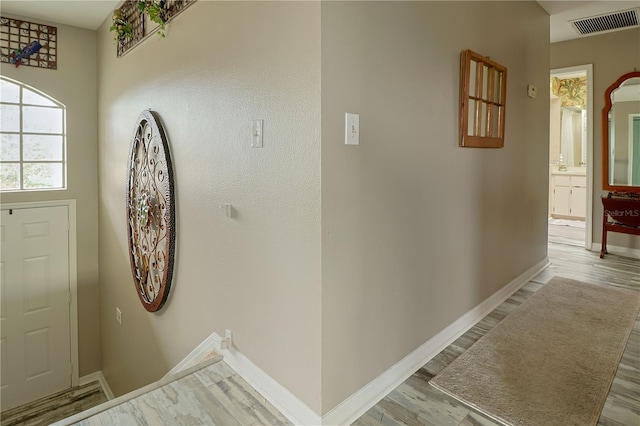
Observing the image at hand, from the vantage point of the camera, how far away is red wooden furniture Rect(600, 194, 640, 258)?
386cm

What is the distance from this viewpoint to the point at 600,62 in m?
4.27

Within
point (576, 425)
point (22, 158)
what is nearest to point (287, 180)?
point (576, 425)

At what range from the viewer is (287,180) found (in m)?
1.59

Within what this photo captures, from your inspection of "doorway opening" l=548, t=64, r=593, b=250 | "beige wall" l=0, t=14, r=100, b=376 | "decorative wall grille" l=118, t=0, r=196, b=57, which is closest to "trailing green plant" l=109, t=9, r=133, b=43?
"decorative wall grille" l=118, t=0, r=196, b=57

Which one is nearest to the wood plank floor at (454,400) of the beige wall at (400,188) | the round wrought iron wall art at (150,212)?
the beige wall at (400,188)

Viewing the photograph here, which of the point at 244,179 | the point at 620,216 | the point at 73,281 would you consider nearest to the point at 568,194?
the point at 620,216

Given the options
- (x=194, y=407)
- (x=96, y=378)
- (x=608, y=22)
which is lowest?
(x=96, y=378)

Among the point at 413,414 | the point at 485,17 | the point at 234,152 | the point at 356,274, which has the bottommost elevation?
the point at 413,414

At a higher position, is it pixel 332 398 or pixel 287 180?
pixel 287 180

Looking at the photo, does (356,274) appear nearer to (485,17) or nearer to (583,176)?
(485,17)

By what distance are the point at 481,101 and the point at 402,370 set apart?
1690 millimetres

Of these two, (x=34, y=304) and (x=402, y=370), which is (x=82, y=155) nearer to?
(x=34, y=304)

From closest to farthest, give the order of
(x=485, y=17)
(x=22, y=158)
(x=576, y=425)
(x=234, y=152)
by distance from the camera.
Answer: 1. (x=576, y=425)
2. (x=234, y=152)
3. (x=485, y=17)
4. (x=22, y=158)

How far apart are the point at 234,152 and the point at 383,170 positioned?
0.76 meters
